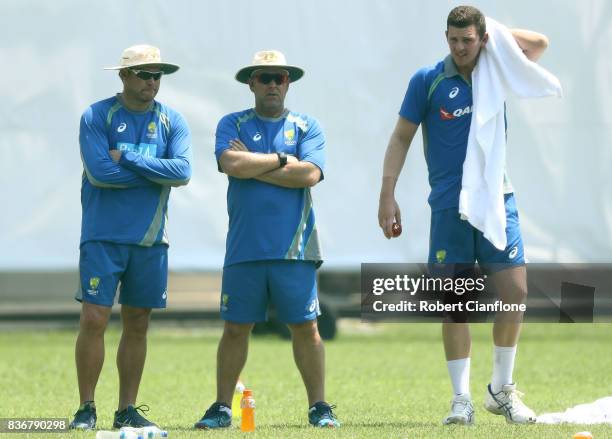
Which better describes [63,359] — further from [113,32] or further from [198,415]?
[198,415]

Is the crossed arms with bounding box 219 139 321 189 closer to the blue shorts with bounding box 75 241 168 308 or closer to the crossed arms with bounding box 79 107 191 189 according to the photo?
the crossed arms with bounding box 79 107 191 189

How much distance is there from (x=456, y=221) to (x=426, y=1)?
18.2ft

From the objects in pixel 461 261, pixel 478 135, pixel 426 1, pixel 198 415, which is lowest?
pixel 198 415

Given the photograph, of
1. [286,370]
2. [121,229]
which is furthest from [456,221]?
[286,370]

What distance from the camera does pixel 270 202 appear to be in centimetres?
852

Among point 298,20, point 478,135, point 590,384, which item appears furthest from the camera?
point 298,20

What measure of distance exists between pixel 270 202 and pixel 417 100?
3.42ft

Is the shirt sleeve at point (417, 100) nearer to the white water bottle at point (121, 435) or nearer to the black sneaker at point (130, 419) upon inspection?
the black sneaker at point (130, 419)

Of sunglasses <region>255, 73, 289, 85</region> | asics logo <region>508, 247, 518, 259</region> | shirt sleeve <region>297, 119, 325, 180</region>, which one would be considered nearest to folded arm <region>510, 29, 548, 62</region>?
asics logo <region>508, 247, 518, 259</region>

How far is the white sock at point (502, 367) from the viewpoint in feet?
28.1

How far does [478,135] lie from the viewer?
8320 millimetres

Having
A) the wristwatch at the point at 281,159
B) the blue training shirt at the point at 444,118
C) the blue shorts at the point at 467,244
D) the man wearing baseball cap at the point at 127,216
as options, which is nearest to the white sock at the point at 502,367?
the blue shorts at the point at 467,244

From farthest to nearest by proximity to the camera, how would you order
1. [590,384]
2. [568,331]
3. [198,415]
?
[568,331] → [590,384] → [198,415]

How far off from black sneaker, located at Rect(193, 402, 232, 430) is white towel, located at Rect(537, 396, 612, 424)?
182cm
